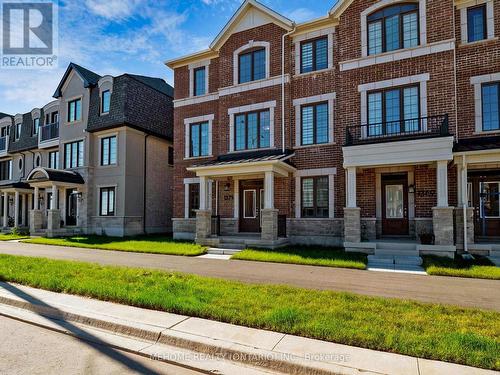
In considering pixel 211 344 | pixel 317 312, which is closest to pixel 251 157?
pixel 317 312

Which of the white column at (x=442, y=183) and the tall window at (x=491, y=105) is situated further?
the tall window at (x=491, y=105)

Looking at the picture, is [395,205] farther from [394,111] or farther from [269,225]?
[269,225]

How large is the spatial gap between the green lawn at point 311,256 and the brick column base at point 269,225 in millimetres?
690

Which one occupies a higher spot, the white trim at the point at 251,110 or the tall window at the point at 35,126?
the tall window at the point at 35,126

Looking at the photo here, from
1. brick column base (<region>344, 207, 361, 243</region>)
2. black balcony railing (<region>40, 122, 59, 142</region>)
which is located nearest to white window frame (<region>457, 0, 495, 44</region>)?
brick column base (<region>344, 207, 361, 243</region>)

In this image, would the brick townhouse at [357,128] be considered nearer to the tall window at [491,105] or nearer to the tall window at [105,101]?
the tall window at [491,105]

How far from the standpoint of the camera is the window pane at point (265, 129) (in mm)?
15539

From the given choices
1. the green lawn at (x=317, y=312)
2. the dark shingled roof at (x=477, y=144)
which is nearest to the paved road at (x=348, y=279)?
the green lawn at (x=317, y=312)

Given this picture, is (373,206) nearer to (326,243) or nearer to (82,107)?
(326,243)

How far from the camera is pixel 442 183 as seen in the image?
11094mm

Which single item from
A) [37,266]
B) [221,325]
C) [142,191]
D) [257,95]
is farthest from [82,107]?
[221,325]

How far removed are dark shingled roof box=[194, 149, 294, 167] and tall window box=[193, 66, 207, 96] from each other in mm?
4052

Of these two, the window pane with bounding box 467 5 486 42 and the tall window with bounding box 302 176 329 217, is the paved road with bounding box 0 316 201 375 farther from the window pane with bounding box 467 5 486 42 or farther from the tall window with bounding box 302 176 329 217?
the window pane with bounding box 467 5 486 42

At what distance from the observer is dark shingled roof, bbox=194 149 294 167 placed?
13993 mm
